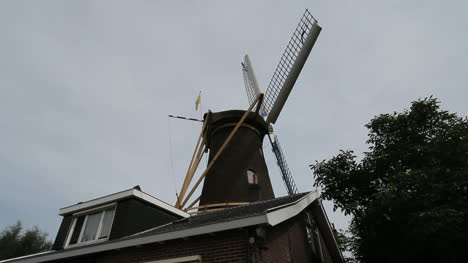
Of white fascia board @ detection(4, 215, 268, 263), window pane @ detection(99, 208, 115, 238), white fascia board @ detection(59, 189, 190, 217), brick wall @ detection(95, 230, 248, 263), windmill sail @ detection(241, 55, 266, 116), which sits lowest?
brick wall @ detection(95, 230, 248, 263)

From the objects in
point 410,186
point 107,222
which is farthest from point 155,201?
point 410,186

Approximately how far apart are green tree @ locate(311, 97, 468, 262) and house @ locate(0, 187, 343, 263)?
94.2 inches

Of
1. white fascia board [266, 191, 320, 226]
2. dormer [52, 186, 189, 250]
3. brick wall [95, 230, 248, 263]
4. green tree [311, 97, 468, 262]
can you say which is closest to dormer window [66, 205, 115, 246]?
dormer [52, 186, 189, 250]

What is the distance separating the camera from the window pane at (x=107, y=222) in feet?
37.1

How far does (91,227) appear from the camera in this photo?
39.9ft

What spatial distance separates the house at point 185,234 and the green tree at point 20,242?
34586 millimetres

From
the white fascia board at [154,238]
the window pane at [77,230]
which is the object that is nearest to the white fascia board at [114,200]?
the window pane at [77,230]

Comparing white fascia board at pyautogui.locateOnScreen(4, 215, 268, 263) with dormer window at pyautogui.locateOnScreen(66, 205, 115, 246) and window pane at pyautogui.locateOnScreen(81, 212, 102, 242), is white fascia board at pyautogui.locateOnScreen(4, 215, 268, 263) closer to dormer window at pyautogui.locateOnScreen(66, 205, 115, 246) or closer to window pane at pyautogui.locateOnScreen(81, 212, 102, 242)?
dormer window at pyautogui.locateOnScreen(66, 205, 115, 246)

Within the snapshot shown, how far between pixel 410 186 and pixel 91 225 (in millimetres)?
13756

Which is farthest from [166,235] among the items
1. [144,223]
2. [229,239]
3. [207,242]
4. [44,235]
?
[44,235]

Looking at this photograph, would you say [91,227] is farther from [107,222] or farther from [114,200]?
[114,200]

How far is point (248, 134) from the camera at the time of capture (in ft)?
66.3

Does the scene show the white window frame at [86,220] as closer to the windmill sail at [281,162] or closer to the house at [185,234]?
the house at [185,234]

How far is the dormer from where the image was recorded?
1131 cm
